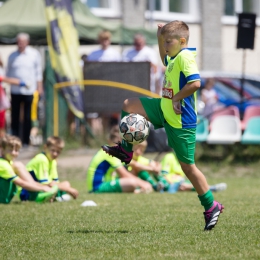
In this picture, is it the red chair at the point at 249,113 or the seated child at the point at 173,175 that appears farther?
the red chair at the point at 249,113

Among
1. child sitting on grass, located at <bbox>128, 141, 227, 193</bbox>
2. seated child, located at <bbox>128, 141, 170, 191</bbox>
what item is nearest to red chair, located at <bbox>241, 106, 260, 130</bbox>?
child sitting on grass, located at <bbox>128, 141, 227, 193</bbox>

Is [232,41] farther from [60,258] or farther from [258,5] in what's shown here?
[60,258]

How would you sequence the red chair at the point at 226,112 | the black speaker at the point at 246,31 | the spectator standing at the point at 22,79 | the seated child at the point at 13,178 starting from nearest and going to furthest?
the seated child at the point at 13,178 < the spectator standing at the point at 22,79 < the black speaker at the point at 246,31 < the red chair at the point at 226,112

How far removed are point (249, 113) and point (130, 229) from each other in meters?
9.73

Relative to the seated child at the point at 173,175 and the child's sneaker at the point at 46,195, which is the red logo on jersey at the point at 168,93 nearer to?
the child's sneaker at the point at 46,195

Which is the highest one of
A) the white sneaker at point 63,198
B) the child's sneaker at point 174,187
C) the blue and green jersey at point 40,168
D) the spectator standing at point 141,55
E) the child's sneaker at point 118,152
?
the spectator standing at point 141,55

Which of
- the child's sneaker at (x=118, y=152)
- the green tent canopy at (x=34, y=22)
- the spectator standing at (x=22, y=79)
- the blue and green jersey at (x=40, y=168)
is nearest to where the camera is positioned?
the child's sneaker at (x=118, y=152)

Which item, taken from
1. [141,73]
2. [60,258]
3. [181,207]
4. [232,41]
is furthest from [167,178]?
[232,41]

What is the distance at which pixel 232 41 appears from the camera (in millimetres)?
27266

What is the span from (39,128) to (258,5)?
14.0m

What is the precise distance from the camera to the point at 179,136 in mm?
7102

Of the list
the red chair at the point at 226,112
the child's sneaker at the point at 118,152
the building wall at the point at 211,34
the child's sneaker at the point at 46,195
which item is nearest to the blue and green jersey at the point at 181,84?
the child's sneaker at the point at 118,152

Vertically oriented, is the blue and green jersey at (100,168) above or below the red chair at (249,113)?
below

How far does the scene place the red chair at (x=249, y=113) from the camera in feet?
53.6
